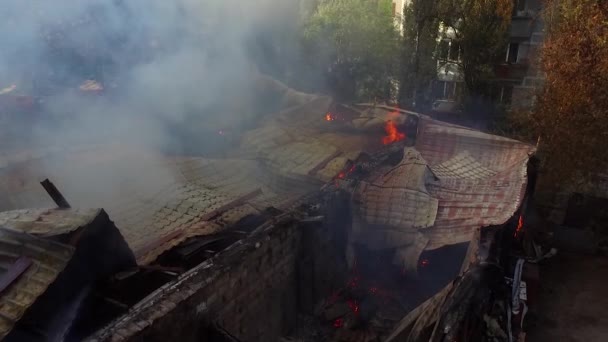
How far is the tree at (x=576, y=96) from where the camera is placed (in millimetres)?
10461

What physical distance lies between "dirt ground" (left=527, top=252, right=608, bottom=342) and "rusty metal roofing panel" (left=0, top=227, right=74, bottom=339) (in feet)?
23.2

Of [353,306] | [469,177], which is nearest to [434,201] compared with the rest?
[469,177]

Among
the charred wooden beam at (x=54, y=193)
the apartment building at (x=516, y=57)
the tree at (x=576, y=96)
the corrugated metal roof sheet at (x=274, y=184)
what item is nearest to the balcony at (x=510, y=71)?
the apartment building at (x=516, y=57)

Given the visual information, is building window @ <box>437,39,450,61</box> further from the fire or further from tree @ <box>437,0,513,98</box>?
the fire

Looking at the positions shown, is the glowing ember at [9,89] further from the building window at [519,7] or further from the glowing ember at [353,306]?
the building window at [519,7]

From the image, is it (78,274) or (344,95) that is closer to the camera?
(78,274)

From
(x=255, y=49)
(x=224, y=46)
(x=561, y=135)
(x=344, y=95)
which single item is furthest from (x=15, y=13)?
(x=344, y=95)

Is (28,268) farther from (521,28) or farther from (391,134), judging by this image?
(521,28)

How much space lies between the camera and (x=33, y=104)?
11.9 m

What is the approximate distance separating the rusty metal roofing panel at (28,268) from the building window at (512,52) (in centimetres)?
1807

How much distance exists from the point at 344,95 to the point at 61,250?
59.8 ft

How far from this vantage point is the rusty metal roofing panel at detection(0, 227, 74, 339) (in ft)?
12.8

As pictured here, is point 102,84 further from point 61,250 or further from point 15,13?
point 61,250

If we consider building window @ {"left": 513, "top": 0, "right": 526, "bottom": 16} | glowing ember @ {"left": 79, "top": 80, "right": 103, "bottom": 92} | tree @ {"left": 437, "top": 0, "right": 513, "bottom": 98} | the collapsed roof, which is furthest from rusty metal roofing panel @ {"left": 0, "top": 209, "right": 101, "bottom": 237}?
building window @ {"left": 513, "top": 0, "right": 526, "bottom": 16}
